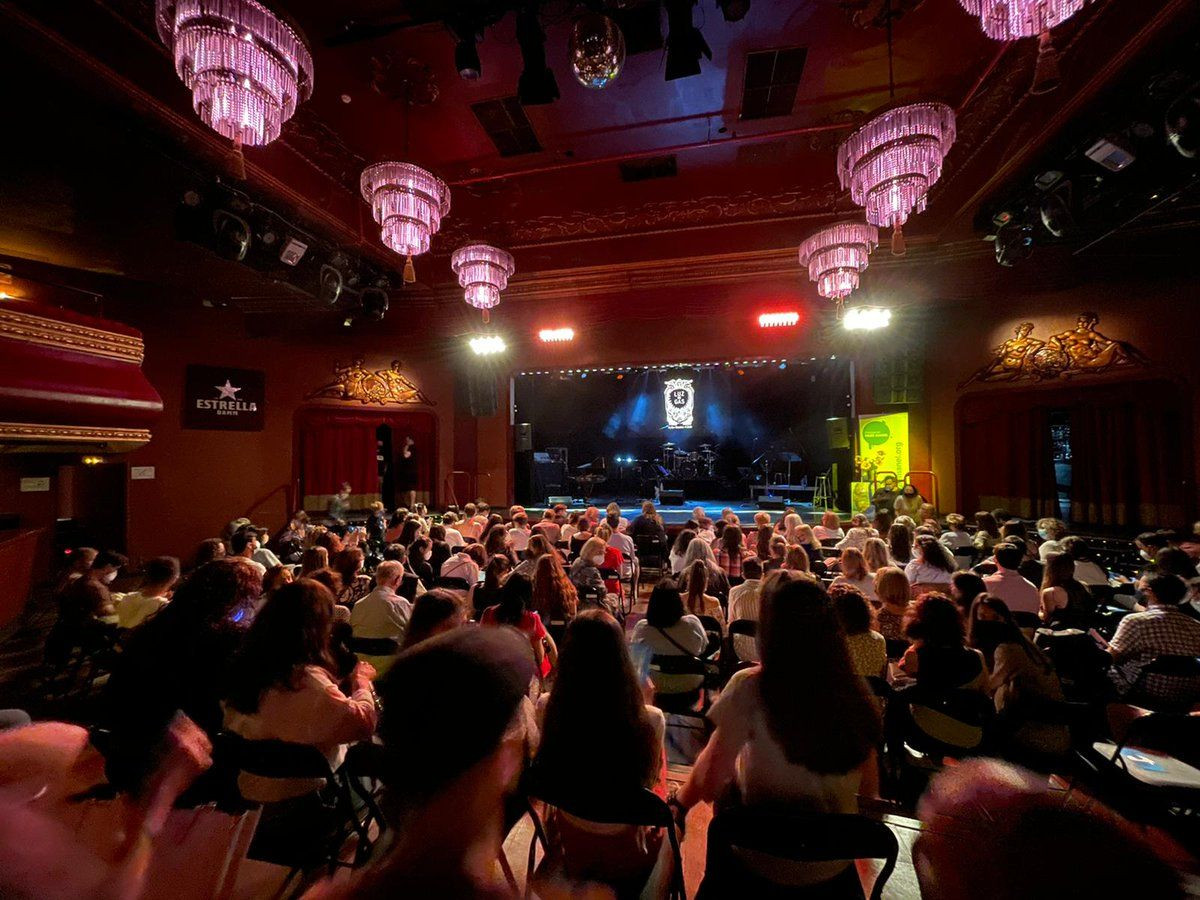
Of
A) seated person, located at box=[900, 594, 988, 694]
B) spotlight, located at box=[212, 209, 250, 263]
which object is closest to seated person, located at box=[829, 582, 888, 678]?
seated person, located at box=[900, 594, 988, 694]

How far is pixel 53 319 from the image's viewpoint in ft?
8.27

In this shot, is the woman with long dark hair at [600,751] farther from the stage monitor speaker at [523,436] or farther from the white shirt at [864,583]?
the stage monitor speaker at [523,436]

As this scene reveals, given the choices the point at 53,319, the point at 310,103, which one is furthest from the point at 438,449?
the point at 53,319

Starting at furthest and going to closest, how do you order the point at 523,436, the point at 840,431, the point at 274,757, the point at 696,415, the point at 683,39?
the point at 696,415, the point at 523,436, the point at 840,431, the point at 683,39, the point at 274,757

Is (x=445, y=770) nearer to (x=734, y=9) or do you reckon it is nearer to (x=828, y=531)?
(x=734, y=9)

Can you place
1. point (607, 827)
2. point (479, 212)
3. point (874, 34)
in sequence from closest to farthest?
point (607, 827) < point (874, 34) < point (479, 212)

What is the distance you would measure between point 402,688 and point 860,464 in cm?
1035

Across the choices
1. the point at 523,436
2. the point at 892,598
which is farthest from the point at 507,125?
the point at 523,436

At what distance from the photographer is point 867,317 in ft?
27.9

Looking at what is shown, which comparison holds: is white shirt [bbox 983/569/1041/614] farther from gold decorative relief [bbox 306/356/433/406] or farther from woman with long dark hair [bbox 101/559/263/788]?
gold decorative relief [bbox 306/356/433/406]

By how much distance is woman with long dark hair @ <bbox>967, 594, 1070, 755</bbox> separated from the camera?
7.57 ft

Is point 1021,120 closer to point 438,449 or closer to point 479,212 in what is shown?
point 479,212

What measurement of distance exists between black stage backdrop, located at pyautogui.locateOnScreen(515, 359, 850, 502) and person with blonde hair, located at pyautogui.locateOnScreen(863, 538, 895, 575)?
26.7ft

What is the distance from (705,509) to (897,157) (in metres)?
10.3
